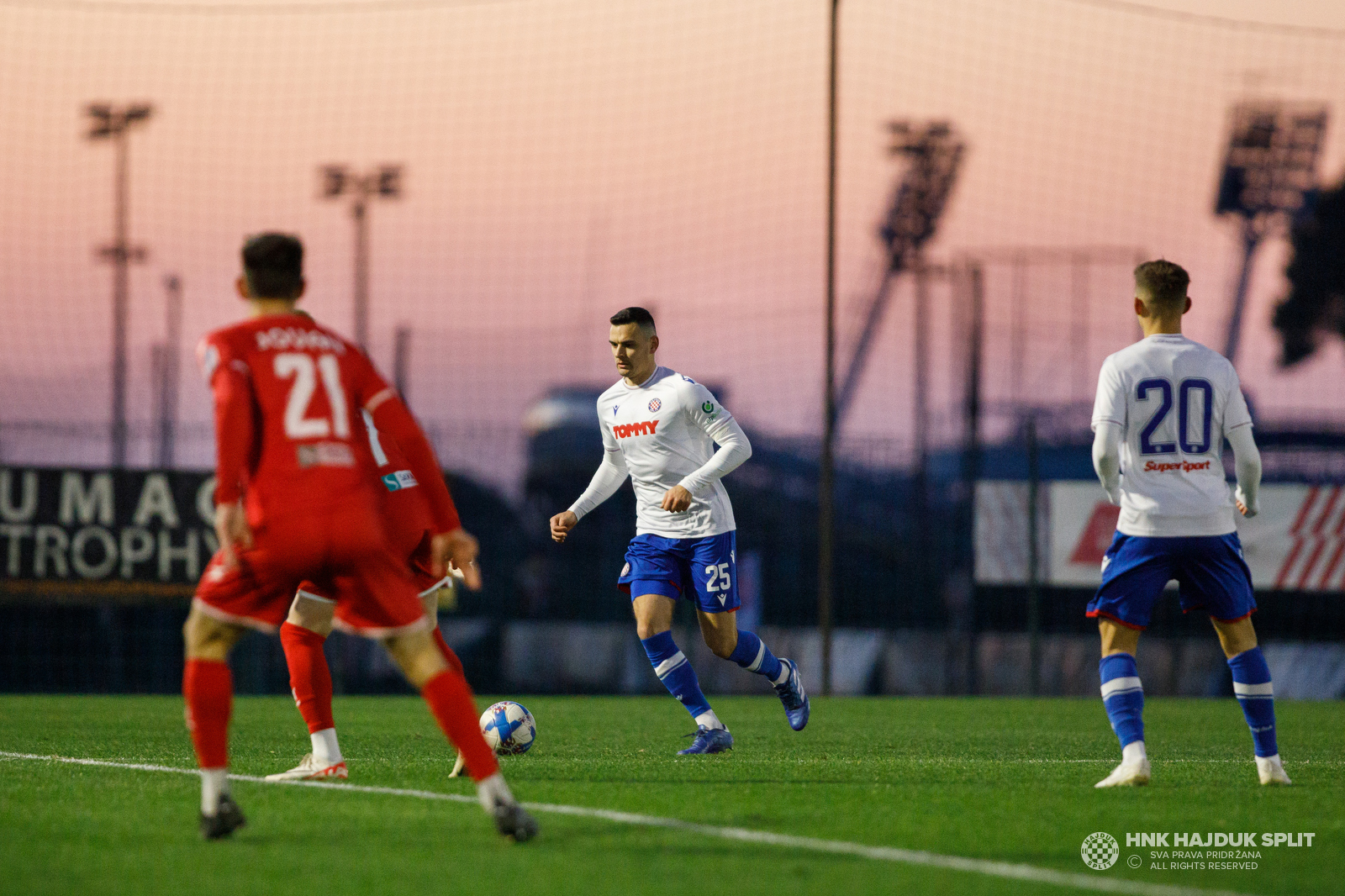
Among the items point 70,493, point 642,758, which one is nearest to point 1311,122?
point 70,493

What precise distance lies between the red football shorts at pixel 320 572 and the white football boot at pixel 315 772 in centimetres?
167

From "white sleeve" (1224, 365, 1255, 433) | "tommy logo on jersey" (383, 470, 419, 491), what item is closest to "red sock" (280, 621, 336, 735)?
"tommy logo on jersey" (383, 470, 419, 491)

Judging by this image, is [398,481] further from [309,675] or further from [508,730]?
[508,730]

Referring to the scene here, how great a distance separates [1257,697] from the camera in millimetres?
6363

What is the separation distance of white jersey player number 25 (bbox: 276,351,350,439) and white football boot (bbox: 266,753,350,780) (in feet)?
6.96

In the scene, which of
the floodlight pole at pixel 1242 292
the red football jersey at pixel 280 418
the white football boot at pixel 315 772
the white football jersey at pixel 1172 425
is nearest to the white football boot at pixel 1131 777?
the white football jersey at pixel 1172 425

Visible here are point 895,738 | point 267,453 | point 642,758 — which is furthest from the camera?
point 895,738

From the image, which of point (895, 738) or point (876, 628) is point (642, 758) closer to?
point (895, 738)

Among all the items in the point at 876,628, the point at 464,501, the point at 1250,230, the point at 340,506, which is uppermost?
the point at 1250,230

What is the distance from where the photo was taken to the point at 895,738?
946 centimetres

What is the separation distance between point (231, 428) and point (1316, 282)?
134 ft

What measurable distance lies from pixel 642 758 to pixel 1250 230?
31.0 meters

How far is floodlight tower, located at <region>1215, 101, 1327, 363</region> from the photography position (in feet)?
102

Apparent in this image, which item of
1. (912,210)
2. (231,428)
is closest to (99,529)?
(231,428)
